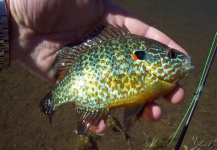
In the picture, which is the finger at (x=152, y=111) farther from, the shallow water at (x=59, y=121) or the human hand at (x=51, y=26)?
the shallow water at (x=59, y=121)

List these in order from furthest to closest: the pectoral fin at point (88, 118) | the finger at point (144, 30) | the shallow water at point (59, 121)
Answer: the shallow water at point (59, 121), the finger at point (144, 30), the pectoral fin at point (88, 118)

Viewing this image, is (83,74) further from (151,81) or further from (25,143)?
(25,143)

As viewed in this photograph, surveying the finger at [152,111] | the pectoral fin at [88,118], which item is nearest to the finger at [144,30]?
the finger at [152,111]

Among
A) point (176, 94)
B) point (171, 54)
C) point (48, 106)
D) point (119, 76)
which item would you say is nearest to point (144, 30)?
point (171, 54)

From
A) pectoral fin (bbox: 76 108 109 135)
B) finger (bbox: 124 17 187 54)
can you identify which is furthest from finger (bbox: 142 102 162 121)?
finger (bbox: 124 17 187 54)

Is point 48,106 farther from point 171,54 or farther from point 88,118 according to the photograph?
point 171,54

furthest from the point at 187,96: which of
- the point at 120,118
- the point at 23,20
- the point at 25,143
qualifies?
the point at 23,20
